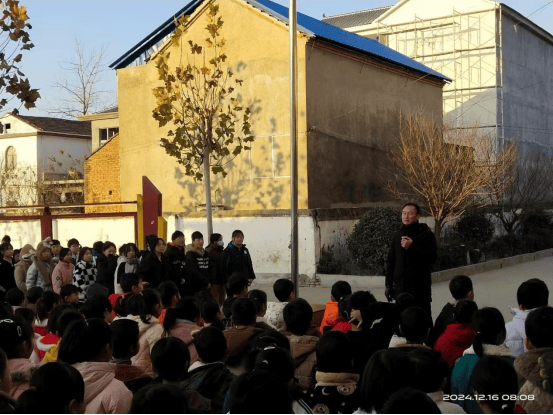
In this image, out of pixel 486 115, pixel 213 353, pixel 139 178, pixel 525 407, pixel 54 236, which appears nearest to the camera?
pixel 525 407

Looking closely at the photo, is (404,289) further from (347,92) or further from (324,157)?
(347,92)

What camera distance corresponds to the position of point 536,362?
404 cm

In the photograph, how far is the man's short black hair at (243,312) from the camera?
18.2 feet

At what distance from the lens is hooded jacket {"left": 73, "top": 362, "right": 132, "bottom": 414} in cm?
408

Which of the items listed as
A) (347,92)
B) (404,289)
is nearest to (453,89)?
(347,92)

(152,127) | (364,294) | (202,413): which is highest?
(152,127)

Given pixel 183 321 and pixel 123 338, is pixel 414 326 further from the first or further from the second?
pixel 123 338

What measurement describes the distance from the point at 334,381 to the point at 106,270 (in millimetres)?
7150

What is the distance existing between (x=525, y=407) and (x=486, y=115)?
34.0 meters

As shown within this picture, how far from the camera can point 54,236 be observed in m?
20.4

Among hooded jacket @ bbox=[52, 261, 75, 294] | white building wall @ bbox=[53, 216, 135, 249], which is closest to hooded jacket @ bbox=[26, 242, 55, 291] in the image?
hooded jacket @ bbox=[52, 261, 75, 294]

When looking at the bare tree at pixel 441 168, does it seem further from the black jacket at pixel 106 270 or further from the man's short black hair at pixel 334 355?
the man's short black hair at pixel 334 355

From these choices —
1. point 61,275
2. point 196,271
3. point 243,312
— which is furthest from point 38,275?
point 243,312

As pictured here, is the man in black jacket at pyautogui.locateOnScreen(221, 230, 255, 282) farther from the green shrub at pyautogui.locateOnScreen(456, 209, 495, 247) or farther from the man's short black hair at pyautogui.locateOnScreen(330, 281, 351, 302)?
the green shrub at pyautogui.locateOnScreen(456, 209, 495, 247)
